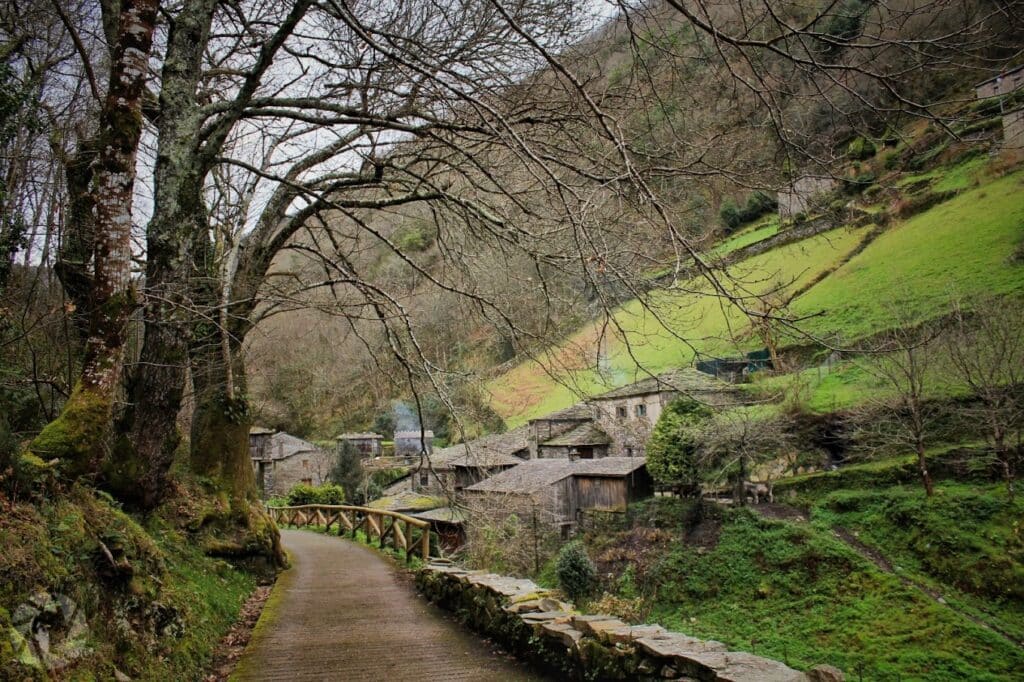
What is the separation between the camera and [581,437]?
32500 mm

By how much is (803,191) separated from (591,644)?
365 centimetres

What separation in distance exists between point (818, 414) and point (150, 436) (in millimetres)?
21458

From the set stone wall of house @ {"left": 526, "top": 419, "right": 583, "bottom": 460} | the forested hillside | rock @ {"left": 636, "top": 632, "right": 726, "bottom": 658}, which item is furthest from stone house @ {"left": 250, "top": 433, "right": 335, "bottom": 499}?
rock @ {"left": 636, "top": 632, "right": 726, "bottom": 658}

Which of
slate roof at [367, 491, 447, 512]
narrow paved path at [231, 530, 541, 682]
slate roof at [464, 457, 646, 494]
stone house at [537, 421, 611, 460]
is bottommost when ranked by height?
slate roof at [367, 491, 447, 512]

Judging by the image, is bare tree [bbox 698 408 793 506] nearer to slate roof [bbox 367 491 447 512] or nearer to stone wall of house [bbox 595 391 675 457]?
stone wall of house [bbox 595 391 675 457]

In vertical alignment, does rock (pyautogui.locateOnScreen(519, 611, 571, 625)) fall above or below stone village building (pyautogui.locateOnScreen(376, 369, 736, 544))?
below

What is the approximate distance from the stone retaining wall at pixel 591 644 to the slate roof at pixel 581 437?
24.6 metres

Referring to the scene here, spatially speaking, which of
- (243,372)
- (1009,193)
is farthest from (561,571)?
(1009,193)

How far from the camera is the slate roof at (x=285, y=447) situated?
135 ft

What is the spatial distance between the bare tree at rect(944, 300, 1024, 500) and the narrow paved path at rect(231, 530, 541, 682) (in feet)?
52.7

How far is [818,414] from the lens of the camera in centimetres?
2195

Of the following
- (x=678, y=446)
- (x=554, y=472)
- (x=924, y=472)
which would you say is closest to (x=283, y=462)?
(x=554, y=472)

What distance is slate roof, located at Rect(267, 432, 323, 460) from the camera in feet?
135

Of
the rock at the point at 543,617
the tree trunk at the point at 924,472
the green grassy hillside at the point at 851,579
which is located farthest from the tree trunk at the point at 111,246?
the tree trunk at the point at 924,472
